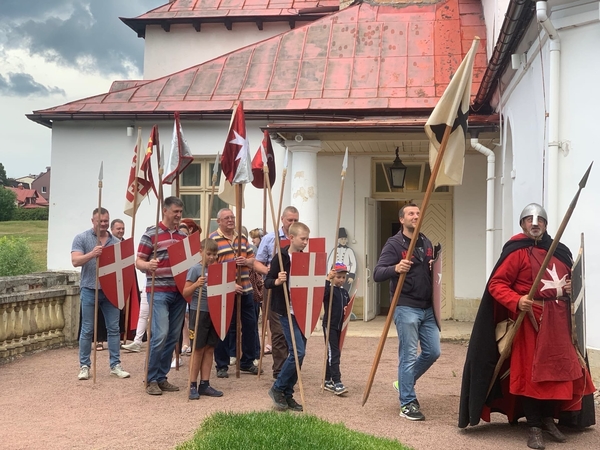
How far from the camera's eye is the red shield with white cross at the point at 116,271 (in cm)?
768

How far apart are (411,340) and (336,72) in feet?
30.0

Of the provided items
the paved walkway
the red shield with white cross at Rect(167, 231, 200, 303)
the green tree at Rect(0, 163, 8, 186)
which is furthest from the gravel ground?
the green tree at Rect(0, 163, 8, 186)

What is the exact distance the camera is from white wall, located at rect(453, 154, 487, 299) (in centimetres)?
1360

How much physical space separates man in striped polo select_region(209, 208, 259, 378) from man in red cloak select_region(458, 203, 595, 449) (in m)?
2.91

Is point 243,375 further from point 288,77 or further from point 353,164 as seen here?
point 288,77

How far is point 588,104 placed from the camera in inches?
291

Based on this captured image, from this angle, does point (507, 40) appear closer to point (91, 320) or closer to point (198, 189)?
point (91, 320)

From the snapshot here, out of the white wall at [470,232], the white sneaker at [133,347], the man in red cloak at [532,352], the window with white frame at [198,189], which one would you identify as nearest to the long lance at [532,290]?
the man in red cloak at [532,352]

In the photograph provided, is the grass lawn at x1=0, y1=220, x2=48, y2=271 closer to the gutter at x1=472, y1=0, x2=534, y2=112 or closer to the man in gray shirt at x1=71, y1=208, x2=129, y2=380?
the gutter at x1=472, y1=0, x2=534, y2=112

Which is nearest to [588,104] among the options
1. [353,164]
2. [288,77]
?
[353,164]

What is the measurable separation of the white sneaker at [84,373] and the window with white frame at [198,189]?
6767 millimetres

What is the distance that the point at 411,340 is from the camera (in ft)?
20.5

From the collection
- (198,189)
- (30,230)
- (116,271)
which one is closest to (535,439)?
(116,271)

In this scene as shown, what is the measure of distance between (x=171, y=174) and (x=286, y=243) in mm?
1551
